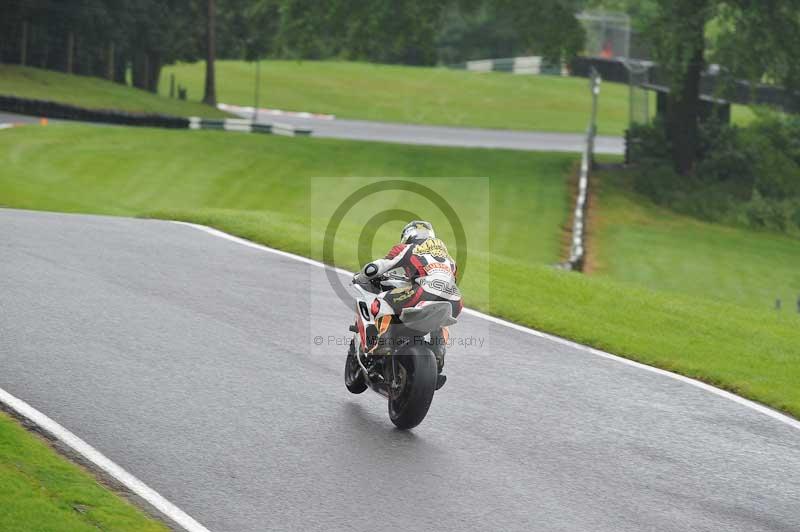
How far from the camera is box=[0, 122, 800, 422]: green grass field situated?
1413 centimetres

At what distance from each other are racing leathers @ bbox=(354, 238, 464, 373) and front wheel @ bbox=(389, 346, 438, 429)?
364 millimetres

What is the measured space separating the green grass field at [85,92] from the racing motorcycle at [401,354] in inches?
1554

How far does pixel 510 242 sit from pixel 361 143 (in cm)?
1533

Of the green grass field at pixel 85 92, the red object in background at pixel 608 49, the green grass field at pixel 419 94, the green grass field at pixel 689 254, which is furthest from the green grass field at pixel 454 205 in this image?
the green grass field at pixel 419 94

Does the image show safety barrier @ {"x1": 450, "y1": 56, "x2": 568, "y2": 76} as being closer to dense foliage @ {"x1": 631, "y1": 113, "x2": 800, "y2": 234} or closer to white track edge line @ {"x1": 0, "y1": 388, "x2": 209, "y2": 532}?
dense foliage @ {"x1": 631, "y1": 113, "x2": 800, "y2": 234}

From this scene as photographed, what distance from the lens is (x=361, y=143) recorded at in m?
42.2

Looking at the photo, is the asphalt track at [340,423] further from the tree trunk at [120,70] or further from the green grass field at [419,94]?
the green grass field at [419,94]

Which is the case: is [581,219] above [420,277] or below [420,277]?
below

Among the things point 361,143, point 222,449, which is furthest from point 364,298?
point 361,143

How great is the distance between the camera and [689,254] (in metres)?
28.7

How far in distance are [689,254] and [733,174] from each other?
10912mm

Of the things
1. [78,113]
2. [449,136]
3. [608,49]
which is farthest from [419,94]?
[78,113]

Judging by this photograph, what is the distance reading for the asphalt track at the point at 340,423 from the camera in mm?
8711

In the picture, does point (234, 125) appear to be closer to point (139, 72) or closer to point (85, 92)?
point (85, 92)
